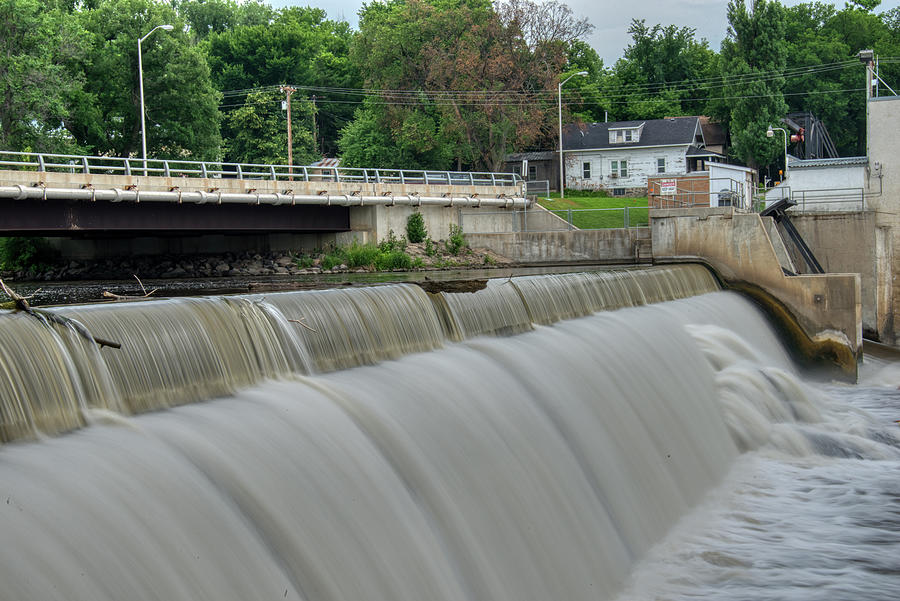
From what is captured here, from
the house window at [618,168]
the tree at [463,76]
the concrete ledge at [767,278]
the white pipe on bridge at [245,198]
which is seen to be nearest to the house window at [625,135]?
the house window at [618,168]

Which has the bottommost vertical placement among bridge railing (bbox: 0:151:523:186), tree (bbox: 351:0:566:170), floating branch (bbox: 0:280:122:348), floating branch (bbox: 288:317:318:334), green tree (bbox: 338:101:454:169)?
floating branch (bbox: 288:317:318:334)

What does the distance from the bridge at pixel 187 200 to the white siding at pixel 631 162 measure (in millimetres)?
31168

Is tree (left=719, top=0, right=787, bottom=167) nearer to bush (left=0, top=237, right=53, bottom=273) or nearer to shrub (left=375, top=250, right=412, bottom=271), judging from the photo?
shrub (left=375, top=250, right=412, bottom=271)

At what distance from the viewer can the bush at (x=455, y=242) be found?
136 feet

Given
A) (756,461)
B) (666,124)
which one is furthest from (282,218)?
(666,124)

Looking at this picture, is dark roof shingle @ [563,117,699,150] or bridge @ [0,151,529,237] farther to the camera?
dark roof shingle @ [563,117,699,150]

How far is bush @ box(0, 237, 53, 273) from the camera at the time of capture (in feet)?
127

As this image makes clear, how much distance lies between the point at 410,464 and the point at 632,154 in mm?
67543

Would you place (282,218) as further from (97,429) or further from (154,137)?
(97,429)

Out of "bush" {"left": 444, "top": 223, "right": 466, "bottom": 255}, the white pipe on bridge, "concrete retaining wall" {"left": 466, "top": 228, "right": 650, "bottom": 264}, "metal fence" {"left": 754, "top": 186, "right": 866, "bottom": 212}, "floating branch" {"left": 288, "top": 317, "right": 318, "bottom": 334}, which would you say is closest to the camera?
"floating branch" {"left": 288, "top": 317, "right": 318, "bottom": 334}

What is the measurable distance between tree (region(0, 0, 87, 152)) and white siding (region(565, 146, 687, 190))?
40932 millimetres

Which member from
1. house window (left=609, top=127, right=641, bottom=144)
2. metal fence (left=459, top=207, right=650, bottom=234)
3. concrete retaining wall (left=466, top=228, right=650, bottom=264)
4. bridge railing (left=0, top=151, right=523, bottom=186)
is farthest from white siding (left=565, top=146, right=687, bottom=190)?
concrete retaining wall (left=466, top=228, right=650, bottom=264)

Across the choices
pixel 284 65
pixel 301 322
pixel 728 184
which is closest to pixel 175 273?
pixel 728 184

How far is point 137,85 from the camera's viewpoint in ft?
171
